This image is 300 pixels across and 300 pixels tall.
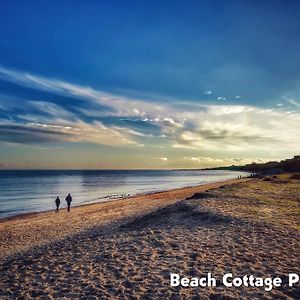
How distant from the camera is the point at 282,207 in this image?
22.0 metres

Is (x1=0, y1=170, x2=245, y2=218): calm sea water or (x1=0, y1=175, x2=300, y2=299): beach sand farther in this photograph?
(x1=0, y1=170, x2=245, y2=218): calm sea water

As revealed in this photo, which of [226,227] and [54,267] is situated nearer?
[54,267]

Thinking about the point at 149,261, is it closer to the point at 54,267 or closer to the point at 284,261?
the point at 54,267

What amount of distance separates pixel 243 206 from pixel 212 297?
14.5 m

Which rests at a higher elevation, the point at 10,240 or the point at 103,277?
the point at 103,277

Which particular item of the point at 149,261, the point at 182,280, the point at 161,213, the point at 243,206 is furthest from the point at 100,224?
the point at 182,280

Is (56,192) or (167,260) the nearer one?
(167,260)

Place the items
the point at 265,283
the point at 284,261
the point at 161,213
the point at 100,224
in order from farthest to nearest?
the point at 100,224 → the point at 161,213 → the point at 284,261 → the point at 265,283

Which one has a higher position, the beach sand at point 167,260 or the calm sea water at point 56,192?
the beach sand at point 167,260

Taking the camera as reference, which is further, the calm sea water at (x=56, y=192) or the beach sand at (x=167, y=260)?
the calm sea water at (x=56, y=192)

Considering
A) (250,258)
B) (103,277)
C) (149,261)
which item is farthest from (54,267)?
(250,258)

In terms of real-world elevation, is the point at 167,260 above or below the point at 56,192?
above

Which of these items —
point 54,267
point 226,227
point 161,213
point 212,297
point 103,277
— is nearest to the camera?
point 212,297

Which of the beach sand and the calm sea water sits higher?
the beach sand
